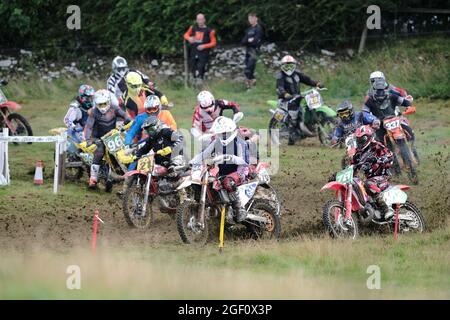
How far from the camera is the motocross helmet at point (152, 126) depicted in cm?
1869

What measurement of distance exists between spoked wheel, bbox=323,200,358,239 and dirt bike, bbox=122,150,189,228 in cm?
241

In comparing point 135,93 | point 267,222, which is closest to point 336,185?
point 267,222

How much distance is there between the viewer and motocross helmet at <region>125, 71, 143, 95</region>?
73.9ft

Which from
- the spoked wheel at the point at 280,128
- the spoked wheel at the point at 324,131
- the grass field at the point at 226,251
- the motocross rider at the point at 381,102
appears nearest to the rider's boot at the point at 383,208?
the grass field at the point at 226,251

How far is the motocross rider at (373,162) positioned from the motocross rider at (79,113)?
20.2 ft

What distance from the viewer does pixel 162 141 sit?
1873cm

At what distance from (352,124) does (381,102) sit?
88.3 inches

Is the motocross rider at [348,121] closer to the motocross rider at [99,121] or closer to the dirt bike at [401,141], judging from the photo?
the dirt bike at [401,141]

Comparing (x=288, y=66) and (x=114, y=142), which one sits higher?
(x=288, y=66)

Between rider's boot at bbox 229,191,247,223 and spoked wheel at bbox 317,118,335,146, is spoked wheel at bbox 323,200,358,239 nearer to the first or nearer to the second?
rider's boot at bbox 229,191,247,223

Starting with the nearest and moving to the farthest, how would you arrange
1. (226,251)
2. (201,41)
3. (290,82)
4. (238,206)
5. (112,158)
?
(226,251), (238,206), (112,158), (290,82), (201,41)

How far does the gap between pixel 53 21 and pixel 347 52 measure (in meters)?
9.46

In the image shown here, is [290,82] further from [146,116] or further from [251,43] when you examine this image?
[146,116]
